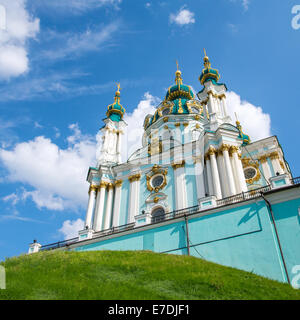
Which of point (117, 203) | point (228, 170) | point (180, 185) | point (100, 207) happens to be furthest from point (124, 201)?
point (228, 170)

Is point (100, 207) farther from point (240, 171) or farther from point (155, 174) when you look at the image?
point (240, 171)

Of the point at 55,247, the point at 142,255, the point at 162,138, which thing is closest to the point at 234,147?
the point at 162,138

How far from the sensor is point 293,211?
52.6 feet

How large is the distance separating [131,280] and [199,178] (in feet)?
49.6

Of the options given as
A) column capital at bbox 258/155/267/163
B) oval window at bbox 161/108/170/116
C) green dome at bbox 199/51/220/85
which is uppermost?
green dome at bbox 199/51/220/85

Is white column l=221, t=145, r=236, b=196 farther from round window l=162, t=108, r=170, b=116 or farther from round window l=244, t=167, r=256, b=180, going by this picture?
round window l=162, t=108, r=170, b=116

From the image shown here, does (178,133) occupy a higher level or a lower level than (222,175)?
higher

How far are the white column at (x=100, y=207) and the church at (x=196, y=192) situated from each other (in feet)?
0.29

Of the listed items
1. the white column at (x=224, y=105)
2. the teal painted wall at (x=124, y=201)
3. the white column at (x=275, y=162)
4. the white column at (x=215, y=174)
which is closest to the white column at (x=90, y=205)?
the teal painted wall at (x=124, y=201)

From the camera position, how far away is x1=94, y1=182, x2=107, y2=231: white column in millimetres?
27522

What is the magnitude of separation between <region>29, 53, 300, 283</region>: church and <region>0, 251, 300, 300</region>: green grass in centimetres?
321

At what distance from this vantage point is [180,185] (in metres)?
26.2

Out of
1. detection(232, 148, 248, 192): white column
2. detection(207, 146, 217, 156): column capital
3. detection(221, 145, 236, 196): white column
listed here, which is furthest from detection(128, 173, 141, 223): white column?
detection(232, 148, 248, 192): white column

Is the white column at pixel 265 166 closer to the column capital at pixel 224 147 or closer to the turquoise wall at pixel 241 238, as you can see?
the column capital at pixel 224 147
